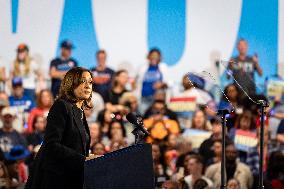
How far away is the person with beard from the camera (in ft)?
27.1

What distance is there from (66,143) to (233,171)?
4.64m

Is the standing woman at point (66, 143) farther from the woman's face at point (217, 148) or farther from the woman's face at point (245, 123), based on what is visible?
the woman's face at point (245, 123)

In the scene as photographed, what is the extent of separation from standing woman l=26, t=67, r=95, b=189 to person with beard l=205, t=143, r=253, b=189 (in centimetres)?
441

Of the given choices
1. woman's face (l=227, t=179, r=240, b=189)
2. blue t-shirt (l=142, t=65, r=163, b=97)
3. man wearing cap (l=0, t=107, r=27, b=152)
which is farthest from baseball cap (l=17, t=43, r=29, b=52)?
woman's face (l=227, t=179, r=240, b=189)

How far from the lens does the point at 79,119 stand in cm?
→ 402

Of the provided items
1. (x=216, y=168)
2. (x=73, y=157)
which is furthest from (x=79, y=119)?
(x=216, y=168)

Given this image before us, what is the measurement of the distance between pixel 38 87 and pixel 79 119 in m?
4.78

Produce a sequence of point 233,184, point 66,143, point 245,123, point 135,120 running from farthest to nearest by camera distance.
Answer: point 245,123
point 233,184
point 135,120
point 66,143

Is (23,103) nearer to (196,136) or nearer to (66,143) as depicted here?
(196,136)

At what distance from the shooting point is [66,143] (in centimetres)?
395

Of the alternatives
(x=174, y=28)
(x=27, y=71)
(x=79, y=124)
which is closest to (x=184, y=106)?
(x=174, y=28)

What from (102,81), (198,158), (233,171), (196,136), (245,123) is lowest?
(233,171)

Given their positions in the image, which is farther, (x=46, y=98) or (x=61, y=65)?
(x=61, y=65)

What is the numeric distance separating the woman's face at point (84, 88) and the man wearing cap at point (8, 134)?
4.68 metres
